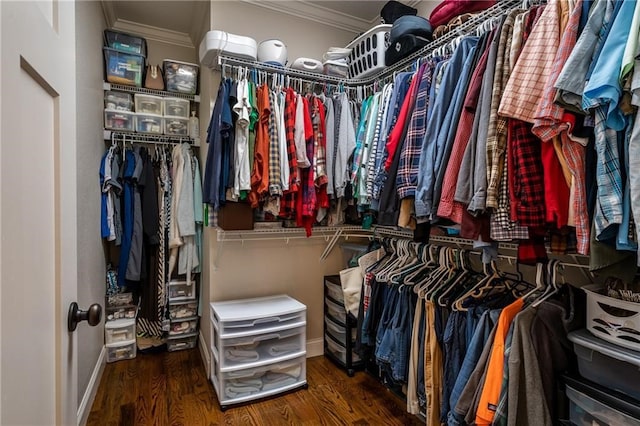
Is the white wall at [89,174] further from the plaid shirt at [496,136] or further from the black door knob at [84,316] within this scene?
the plaid shirt at [496,136]

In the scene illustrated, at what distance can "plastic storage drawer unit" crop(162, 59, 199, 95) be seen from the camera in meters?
2.66

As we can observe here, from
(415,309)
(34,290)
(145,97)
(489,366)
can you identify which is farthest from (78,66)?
(489,366)

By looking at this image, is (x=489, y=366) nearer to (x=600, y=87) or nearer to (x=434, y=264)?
(x=434, y=264)

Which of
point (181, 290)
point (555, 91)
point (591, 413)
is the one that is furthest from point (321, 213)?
point (591, 413)

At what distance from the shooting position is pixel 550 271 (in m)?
1.32

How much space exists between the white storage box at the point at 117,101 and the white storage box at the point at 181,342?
1853mm

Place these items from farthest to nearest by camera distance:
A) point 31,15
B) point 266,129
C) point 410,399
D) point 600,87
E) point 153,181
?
1. point 153,181
2. point 266,129
3. point 410,399
4. point 600,87
5. point 31,15

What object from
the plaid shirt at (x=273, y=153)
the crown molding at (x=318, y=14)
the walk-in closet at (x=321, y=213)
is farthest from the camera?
the crown molding at (x=318, y=14)

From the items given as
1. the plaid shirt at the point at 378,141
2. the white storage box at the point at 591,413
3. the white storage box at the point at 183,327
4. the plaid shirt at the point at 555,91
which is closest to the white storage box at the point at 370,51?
the plaid shirt at the point at 378,141

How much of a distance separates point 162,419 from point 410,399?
1.35 metres

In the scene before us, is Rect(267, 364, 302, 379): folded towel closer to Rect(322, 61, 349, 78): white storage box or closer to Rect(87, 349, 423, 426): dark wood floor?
Rect(87, 349, 423, 426): dark wood floor

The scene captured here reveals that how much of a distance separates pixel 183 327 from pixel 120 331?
1.46 ft

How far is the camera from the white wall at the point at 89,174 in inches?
71.0

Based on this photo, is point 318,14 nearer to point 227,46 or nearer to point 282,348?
point 227,46
